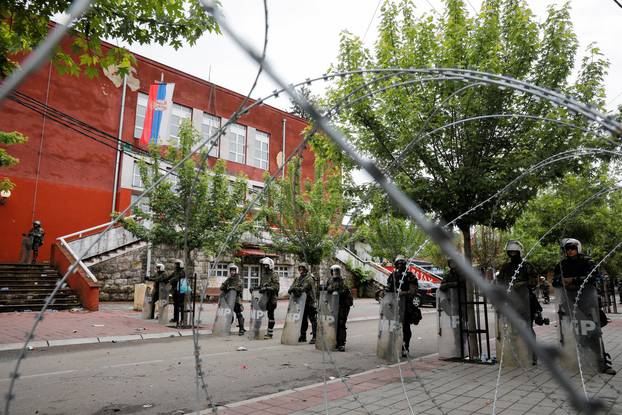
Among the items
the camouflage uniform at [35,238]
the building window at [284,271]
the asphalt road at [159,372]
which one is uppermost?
the camouflage uniform at [35,238]

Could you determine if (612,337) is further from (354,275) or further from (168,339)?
(354,275)

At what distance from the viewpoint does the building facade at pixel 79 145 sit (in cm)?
1977

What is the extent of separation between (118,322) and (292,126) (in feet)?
67.4

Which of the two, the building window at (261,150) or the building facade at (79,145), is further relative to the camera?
the building window at (261,150)

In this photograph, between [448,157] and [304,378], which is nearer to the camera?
[304,378]

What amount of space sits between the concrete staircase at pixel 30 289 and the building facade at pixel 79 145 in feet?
7.07

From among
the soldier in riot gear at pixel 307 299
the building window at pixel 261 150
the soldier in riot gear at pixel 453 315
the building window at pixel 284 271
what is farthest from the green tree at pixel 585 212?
the building window at pixel 261 150

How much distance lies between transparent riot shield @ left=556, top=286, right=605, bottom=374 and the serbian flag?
1977 cm

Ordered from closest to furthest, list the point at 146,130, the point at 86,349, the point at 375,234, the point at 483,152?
the point at 483,152
the point at 86,349
the point at 146,130
the point at 375,234

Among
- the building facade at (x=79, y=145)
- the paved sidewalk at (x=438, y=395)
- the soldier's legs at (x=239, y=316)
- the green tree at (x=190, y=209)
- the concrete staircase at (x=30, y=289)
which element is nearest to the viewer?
Result: the paved sidewalk at (x=438, y=395)

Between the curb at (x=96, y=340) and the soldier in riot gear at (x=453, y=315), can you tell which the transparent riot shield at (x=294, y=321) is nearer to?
the curb at (x=96, y=340)

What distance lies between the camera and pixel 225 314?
1227 cm

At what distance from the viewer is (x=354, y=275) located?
31.3 meters

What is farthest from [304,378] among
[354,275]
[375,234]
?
[375,234]
